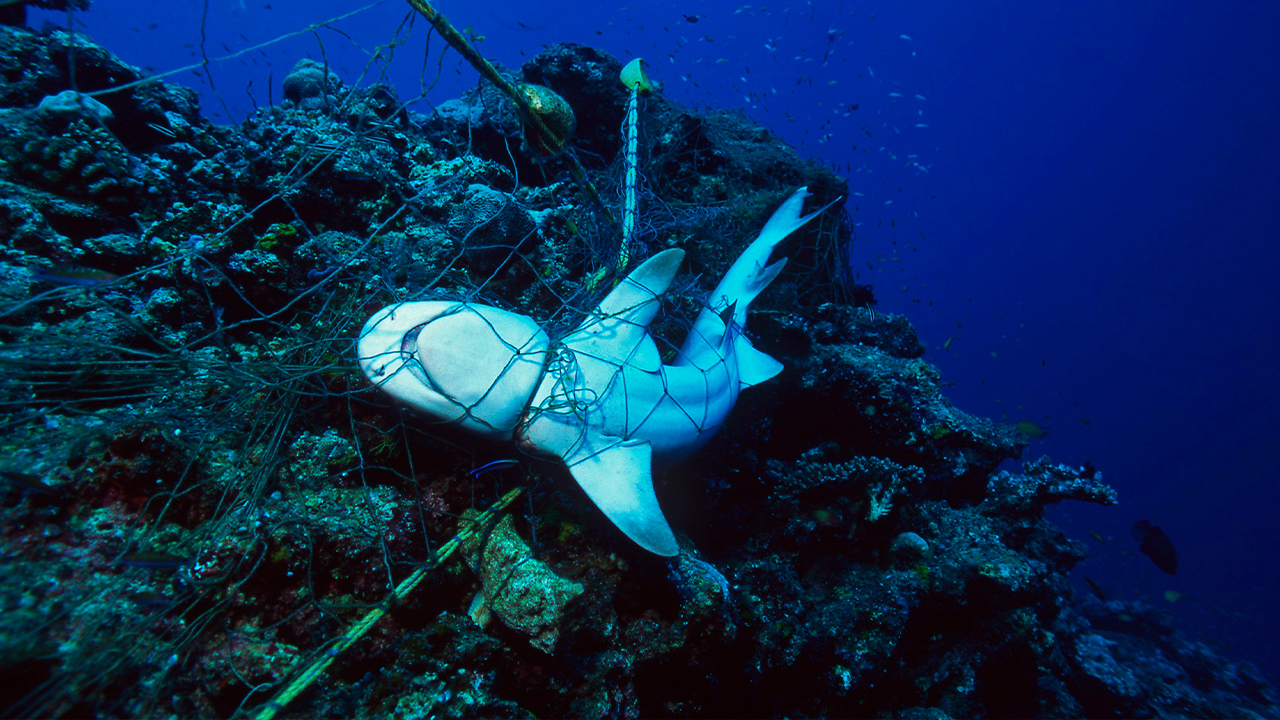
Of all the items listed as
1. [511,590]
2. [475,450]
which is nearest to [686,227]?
[475,450]

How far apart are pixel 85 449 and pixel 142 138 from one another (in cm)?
448

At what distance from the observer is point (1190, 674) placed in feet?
36.1

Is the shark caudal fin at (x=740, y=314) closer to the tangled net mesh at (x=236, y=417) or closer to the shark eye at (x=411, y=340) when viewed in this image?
A: the tangled net mesh at (x=236, y=417)

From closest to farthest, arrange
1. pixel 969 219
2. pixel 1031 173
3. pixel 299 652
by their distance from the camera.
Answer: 1. pixel 299 652
2. pixel 1031 173
3. pixel 969 219

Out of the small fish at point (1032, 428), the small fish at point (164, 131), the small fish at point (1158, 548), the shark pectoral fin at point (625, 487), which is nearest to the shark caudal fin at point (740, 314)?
the shark pectoral fin at point (625, 487)

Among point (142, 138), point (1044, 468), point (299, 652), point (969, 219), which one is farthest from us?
point (969, 219)

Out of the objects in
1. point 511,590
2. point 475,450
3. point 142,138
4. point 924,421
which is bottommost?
point 511,590

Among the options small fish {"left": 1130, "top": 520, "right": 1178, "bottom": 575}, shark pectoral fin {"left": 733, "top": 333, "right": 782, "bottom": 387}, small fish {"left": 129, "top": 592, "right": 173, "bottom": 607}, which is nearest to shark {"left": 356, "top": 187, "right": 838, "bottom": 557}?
shark pectoral fin {"left": 733, "top": 333, "right": 782, "bottom": 387}

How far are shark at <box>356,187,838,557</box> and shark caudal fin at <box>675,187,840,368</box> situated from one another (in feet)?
0.40

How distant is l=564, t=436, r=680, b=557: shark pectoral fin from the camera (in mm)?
2387

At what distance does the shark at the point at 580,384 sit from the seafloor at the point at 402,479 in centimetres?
30

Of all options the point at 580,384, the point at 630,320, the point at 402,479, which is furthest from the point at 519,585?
the point at 630,320

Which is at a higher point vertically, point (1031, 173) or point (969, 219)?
point (1031, 173)

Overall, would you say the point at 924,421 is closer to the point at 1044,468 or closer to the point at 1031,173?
the point at 1044,468
